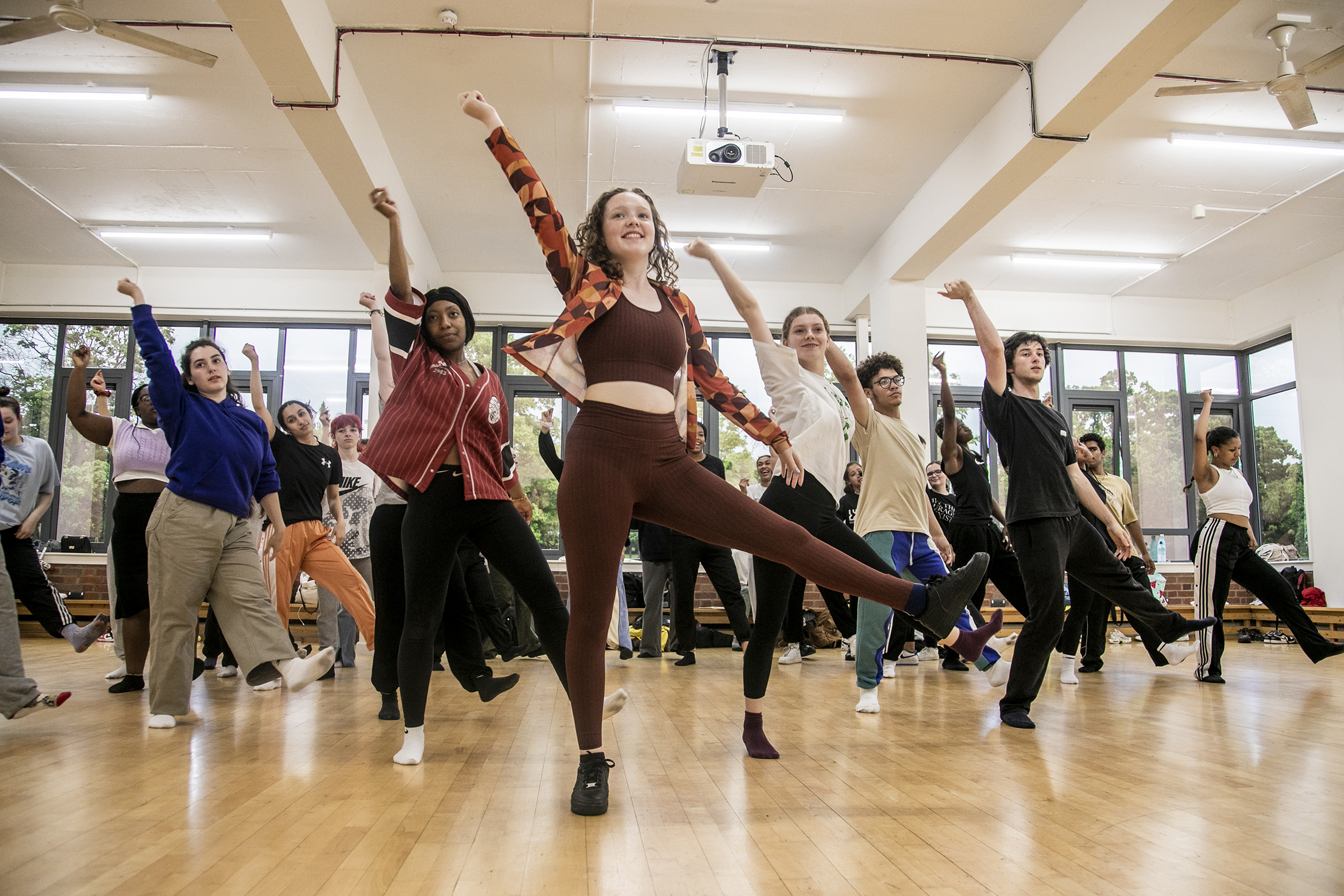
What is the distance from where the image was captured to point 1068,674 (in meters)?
4.79

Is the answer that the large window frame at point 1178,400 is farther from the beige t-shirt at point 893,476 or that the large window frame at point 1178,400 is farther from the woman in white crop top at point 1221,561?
the beige t-shirt at point 893,476

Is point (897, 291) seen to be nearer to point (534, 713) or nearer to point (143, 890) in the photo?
point (534, 713)

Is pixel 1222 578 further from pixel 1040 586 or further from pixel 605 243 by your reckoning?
pixel 605 243

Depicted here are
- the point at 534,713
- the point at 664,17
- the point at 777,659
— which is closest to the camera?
the point at 534,713

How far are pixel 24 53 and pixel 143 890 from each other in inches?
258

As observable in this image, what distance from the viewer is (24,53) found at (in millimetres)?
5914

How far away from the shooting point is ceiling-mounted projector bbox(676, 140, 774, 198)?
6121 mm

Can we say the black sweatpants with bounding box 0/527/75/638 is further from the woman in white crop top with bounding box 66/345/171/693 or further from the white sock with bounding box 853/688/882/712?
the white sock with bounding box 853/688/882/712

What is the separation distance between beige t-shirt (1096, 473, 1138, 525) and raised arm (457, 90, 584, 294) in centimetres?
441

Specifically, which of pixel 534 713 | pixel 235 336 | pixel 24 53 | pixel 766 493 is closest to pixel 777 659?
pixel 534 713

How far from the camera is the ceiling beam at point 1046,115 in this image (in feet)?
15.8

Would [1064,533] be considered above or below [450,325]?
below

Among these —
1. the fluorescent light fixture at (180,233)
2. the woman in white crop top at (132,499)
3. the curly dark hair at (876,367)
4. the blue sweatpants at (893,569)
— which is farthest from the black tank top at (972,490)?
the fluorescent light fixture at (180,233)

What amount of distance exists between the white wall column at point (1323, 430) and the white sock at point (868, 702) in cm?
831
